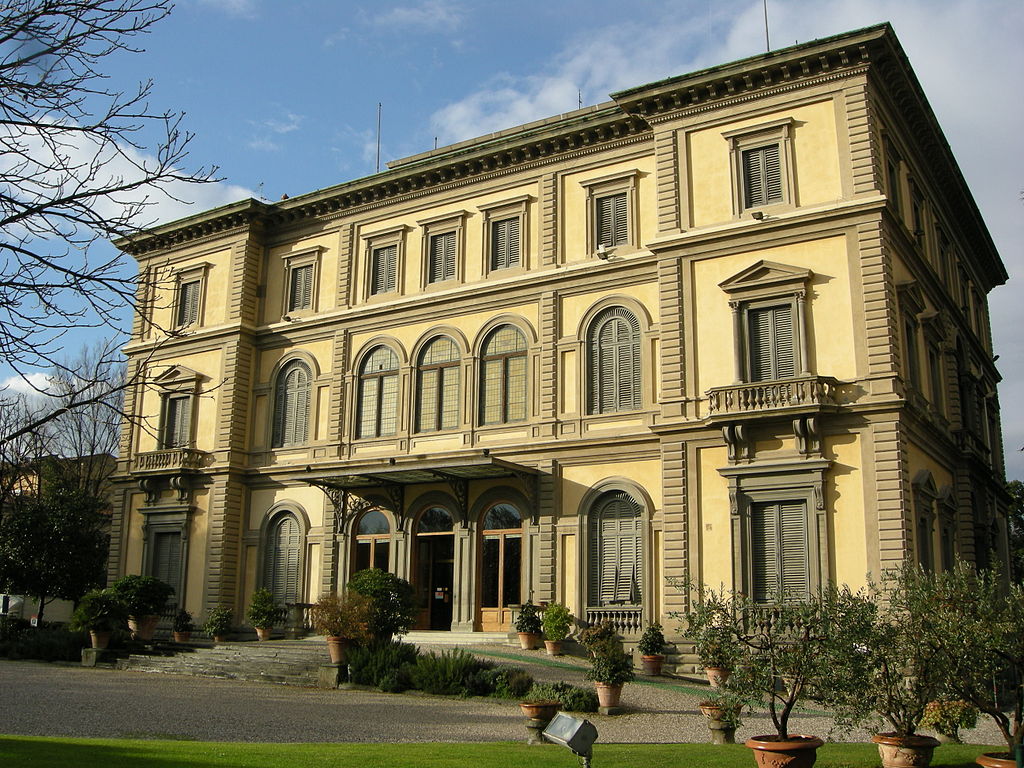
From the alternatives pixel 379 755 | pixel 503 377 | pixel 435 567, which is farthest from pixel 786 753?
pixel 435 567

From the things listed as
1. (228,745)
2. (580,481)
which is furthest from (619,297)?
(228,745)

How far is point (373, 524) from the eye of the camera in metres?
29.6

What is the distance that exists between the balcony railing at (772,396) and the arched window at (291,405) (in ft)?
46.9

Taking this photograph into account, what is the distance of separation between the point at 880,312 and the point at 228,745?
16.4m

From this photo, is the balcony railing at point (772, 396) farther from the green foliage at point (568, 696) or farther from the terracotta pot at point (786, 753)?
the terracotta pot at point (786, 753)

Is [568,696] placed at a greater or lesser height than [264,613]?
lesser

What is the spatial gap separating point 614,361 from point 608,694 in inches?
428

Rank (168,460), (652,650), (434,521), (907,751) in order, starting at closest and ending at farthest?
(907,751) < (652,650) < (434,521) < (168,460)

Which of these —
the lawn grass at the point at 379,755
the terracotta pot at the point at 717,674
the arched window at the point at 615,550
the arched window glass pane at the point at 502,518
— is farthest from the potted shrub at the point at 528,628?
the lawn grass at the point at 379,755

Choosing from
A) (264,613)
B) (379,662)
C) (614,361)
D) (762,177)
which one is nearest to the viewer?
(379,662)

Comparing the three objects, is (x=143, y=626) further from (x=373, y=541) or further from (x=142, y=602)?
(x=373, y=541)

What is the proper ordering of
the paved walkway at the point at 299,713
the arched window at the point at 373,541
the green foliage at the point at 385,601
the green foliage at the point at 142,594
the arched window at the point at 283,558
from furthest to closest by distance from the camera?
1. the arched window at the point at 283,558
2. the arched window at the point at 373,541
3. the green foliage at the point at 142,594
4. the green foliage at the point at 385,601
5. the paved walkway at the point at 299,713

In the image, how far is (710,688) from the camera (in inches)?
818

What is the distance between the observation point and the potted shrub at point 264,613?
28.5 m
